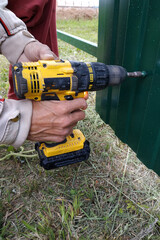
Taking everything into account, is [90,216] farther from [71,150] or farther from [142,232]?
[71,150]

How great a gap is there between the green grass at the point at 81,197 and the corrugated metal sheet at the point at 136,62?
177 mm

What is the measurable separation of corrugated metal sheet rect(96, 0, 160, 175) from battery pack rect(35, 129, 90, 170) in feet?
0.99

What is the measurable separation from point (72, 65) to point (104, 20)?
50 centimetres

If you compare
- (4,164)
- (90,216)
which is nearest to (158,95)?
(90,216)

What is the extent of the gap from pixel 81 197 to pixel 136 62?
0.77 metres

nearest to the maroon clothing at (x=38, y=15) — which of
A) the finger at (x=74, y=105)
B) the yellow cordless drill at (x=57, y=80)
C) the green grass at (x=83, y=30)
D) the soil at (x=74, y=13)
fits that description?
the yellow cordless drill at (x=57, y=80)

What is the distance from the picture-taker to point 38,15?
1348mm

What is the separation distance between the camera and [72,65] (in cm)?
83

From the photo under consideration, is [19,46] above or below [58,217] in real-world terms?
above

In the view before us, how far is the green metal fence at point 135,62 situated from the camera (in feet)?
2.65

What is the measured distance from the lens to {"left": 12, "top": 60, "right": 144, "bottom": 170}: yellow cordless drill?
0.75 metres

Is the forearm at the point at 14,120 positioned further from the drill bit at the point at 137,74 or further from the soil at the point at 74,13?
the soil at the point at 74,13

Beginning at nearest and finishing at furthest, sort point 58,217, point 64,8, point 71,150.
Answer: point 58,217
point 71,150
point 64,8

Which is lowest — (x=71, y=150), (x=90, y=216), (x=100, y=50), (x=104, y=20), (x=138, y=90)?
(x=90, y=216)
